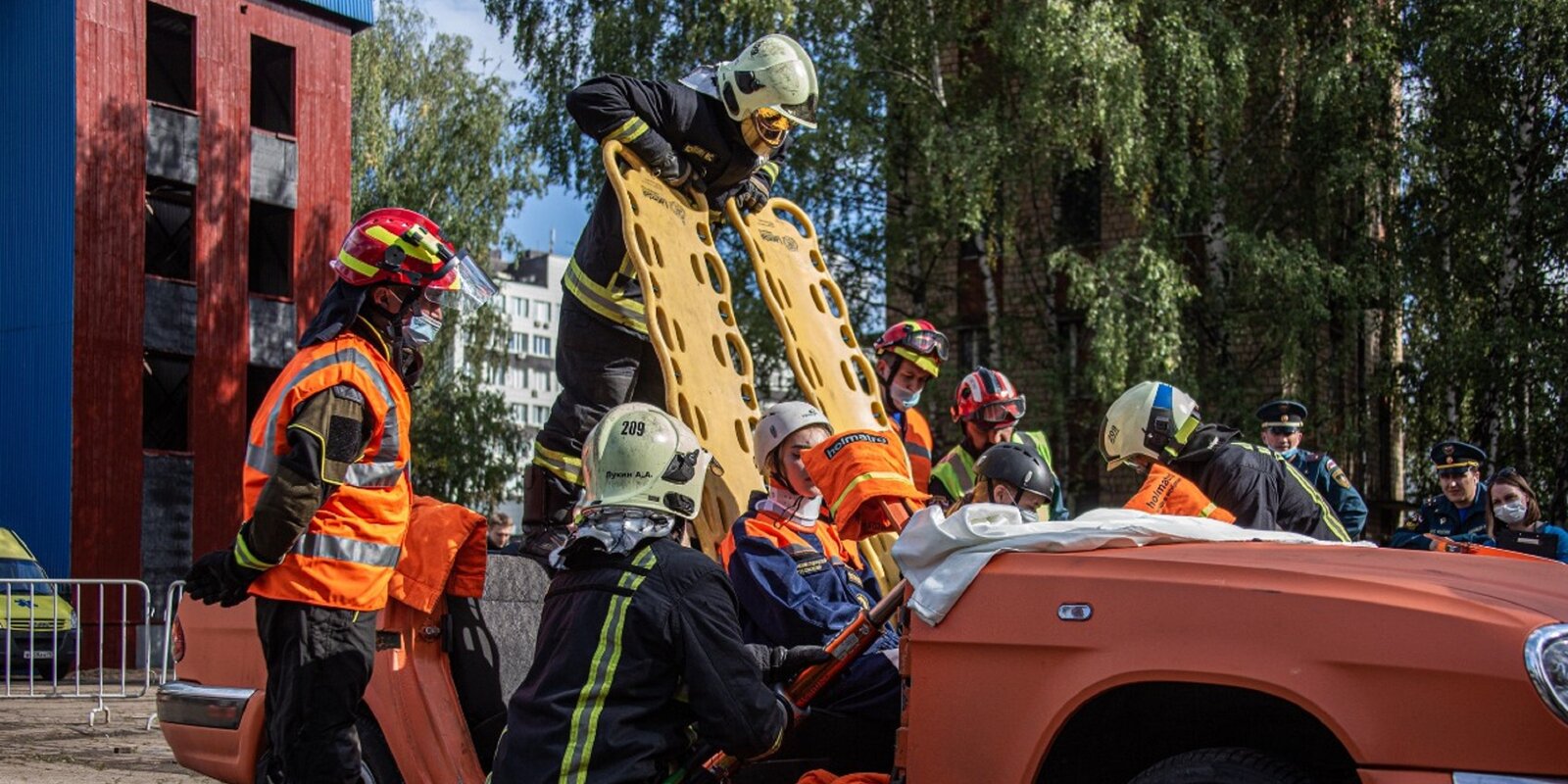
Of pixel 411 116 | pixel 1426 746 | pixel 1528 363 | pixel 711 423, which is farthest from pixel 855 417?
pixel 411 116

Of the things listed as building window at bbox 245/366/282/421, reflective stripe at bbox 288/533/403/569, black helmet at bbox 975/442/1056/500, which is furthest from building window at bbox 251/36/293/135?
black helmet at bbox 975/442/1056/500

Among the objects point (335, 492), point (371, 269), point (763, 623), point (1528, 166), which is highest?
point (1528, 166)

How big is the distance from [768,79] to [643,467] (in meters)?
3.11

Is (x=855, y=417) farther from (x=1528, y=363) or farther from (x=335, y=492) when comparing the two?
(x=1528, y=363)

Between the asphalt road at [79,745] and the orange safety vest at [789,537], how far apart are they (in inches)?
159

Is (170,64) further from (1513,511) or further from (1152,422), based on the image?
(1152,422)

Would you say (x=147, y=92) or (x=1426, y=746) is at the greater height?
(x=147, y=92)

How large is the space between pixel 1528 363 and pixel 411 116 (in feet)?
79.6

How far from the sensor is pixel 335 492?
505 centimetres

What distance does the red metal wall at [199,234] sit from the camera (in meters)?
24.0

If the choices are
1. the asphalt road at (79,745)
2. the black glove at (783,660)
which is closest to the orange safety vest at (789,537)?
the black glove at (783,660)

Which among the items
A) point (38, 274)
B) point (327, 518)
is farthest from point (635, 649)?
point (38, 274)

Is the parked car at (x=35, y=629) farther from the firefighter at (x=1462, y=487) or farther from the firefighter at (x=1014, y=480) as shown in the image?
the firefighter at (x=1462, y=487)

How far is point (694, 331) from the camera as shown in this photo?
273 inches
